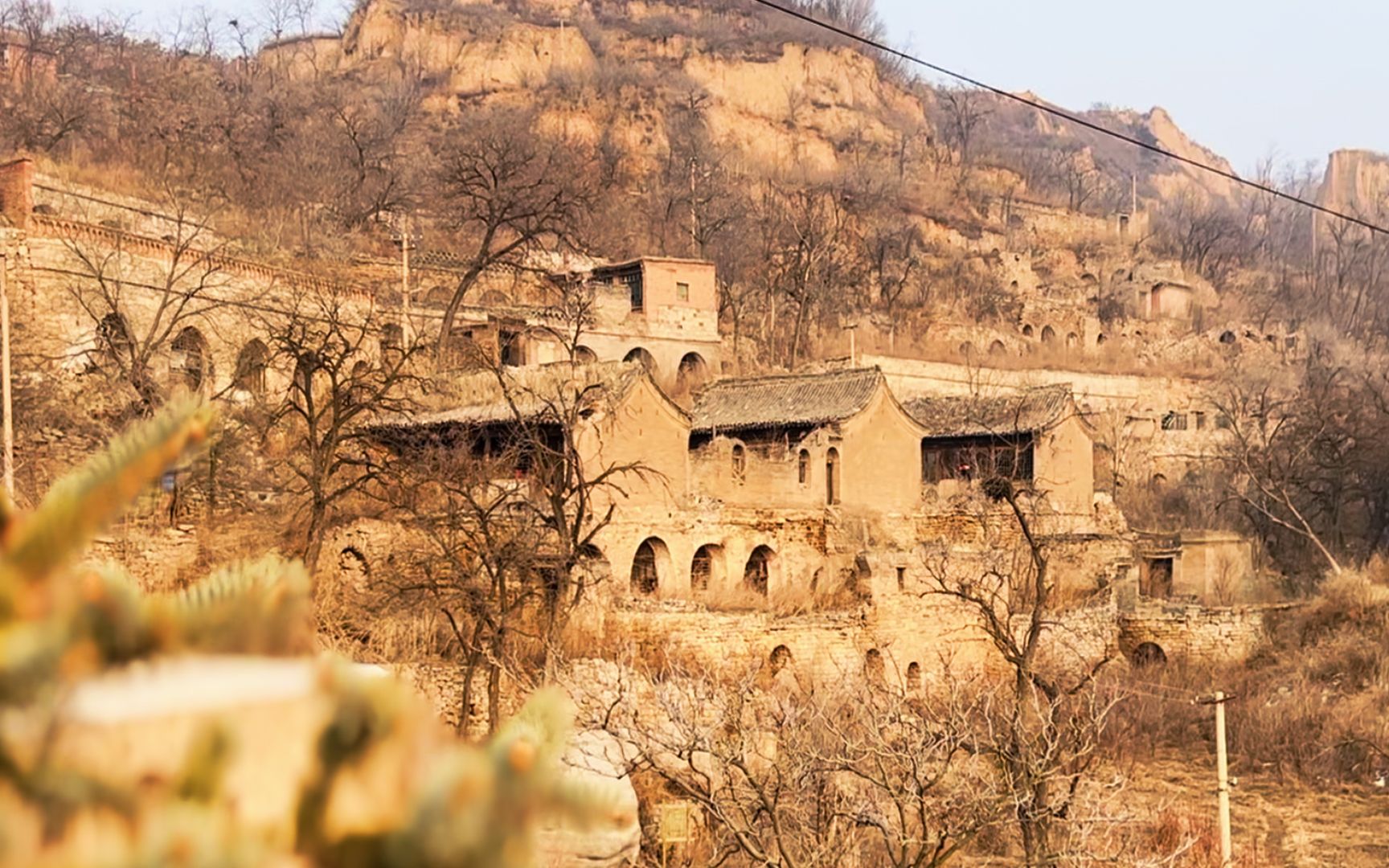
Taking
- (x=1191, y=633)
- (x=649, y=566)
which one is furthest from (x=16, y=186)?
(x=1191, y=633)

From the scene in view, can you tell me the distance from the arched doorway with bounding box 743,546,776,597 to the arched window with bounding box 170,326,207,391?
37.7 ft

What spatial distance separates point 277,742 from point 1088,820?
1065 centimetres

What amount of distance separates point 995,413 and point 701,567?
41.6ft

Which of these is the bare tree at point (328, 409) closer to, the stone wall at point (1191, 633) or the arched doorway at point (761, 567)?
the arched doorway at point (761, 567)

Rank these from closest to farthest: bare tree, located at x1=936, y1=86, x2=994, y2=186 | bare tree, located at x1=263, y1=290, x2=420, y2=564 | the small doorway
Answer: bare tree, located at x1=263, y1=290, x2=420, y2=564
the small doorway
bare tree, located at x1=936, y1=86, x2=994, y2=186

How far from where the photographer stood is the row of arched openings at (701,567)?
25062 millimetres

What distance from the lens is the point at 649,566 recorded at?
2556 centimetres

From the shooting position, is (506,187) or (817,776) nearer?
(817,776)

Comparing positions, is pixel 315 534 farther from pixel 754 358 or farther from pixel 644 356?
pixel 754 358

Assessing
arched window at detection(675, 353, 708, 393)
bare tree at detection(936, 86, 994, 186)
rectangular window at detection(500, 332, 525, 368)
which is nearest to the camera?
rectangular window at detection(500, 332, 525, 368)

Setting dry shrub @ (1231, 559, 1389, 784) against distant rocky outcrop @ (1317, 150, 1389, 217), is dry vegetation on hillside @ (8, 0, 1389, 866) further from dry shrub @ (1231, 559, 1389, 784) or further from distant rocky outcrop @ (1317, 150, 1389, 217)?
distant rocky outcrop @ (1317, 150, 1389, 217)

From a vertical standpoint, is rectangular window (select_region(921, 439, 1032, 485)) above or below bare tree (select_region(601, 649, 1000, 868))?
above

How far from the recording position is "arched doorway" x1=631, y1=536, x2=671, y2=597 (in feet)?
82.1

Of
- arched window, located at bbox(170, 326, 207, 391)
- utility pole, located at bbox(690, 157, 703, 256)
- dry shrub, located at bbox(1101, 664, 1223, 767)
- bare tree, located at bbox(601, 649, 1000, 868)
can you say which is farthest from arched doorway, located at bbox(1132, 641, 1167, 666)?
utility pole, located at bbox(690, 157, 703, 256)
